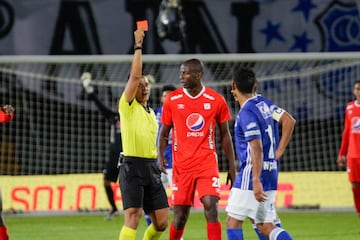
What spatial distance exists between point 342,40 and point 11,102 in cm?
660

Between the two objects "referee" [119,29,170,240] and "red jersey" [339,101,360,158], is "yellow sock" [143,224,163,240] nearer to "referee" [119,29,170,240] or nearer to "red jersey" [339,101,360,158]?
"referee" [119,29,170,240]

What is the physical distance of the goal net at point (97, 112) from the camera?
18750 millimetres

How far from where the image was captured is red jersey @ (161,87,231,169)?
9023mm

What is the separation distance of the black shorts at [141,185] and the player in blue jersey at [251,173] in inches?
45.8

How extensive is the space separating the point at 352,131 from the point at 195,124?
5.10 m

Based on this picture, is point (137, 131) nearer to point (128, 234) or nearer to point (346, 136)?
point (128, 234)

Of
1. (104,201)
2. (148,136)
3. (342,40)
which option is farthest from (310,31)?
(148,136)

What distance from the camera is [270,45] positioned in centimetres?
1933

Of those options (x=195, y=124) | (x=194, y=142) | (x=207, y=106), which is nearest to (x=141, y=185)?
(x=194, y=142)

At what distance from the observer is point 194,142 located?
356 inches

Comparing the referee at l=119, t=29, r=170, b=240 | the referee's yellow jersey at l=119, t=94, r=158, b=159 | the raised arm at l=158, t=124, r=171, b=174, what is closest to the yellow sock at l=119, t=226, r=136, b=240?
the referee at l=119, t=29, r=170, b=240

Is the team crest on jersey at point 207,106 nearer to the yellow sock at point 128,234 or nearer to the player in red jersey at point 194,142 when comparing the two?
the player in red jersey at point 194,142

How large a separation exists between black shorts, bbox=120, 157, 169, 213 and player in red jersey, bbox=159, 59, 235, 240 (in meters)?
0.20

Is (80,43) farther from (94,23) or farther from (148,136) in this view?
(148,136)
